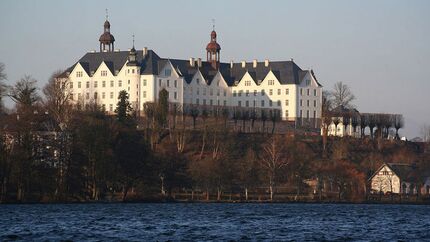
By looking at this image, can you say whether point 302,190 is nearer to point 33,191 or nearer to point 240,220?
point 33,191

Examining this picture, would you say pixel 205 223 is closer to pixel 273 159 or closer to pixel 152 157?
pixel 152 157

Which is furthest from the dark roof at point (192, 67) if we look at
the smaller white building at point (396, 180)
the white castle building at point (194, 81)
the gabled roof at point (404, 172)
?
the smaller white building at point (396, 180)

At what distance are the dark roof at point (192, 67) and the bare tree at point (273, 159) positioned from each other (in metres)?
22.0

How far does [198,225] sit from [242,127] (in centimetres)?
6891

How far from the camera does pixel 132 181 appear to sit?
93.1m

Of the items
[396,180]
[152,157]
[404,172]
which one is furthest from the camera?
[404,172]

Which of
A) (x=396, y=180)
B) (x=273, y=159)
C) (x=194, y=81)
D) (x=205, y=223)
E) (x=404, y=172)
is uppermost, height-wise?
(x=194, y=81)

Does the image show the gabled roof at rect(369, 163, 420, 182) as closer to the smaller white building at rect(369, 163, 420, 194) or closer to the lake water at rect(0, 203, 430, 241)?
the smaller white building at rect(369, 163, 420, 194)

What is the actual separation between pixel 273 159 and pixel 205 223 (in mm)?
38916

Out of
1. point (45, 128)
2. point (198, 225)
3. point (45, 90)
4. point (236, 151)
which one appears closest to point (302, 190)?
point (236, 151)

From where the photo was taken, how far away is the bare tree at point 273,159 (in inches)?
4095

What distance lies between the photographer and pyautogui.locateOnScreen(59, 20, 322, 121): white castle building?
138375 mm

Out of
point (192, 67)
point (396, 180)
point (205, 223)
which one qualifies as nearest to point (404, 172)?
point (396, 180)

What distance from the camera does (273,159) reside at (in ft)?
351
